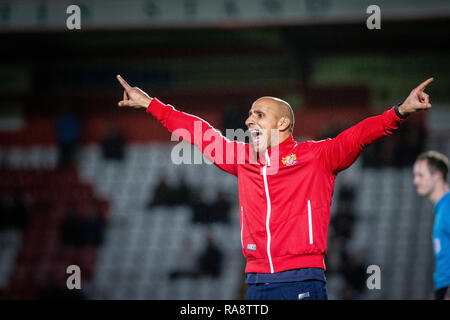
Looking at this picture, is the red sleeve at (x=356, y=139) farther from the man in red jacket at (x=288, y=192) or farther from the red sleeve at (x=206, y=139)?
the red sleeve at (x=206, y=139)

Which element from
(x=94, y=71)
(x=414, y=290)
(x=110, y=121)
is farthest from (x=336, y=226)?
(x=94, y=71)

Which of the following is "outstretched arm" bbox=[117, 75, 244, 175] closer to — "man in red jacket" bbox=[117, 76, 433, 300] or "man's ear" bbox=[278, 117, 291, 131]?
"man in red jacket" bbox=[117, 76, 433, 300]

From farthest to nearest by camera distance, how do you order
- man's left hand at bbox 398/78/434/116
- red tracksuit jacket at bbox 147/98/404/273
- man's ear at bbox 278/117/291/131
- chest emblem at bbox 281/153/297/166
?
man's ear at bbox 278/117/291/131
chest emblem at bbox 281/153/297/166
red tracksuit jacket at bbox 147/98/404/273
man's left hand at bbox 398/78/434/116

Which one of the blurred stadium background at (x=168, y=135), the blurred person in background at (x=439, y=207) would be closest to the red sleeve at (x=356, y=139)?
the blurred person in background at (x=439, y=207)

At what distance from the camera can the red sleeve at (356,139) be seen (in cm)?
267

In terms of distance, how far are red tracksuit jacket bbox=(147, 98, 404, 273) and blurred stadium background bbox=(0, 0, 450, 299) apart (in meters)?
5.86

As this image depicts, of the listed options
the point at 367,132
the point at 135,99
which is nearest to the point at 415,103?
the point at 367,132

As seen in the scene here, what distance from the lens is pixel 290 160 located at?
9.48 feet

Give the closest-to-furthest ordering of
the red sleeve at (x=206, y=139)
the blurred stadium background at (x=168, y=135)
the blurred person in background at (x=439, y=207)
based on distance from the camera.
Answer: the red sleeve at (x=206, y=139) < the blurred person in background at (x=439, y=207) < the blurred stadium background at (x=168, y=135)

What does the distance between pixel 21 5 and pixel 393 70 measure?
6.82 meters

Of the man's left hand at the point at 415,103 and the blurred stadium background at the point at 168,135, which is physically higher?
the blurred stadium background at the point at 168,135

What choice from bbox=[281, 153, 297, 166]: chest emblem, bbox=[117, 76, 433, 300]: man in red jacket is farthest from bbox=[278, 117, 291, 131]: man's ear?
bbox=[281, 153, 297, 166]: chest emblem

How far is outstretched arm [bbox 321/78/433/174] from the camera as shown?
262 cm
